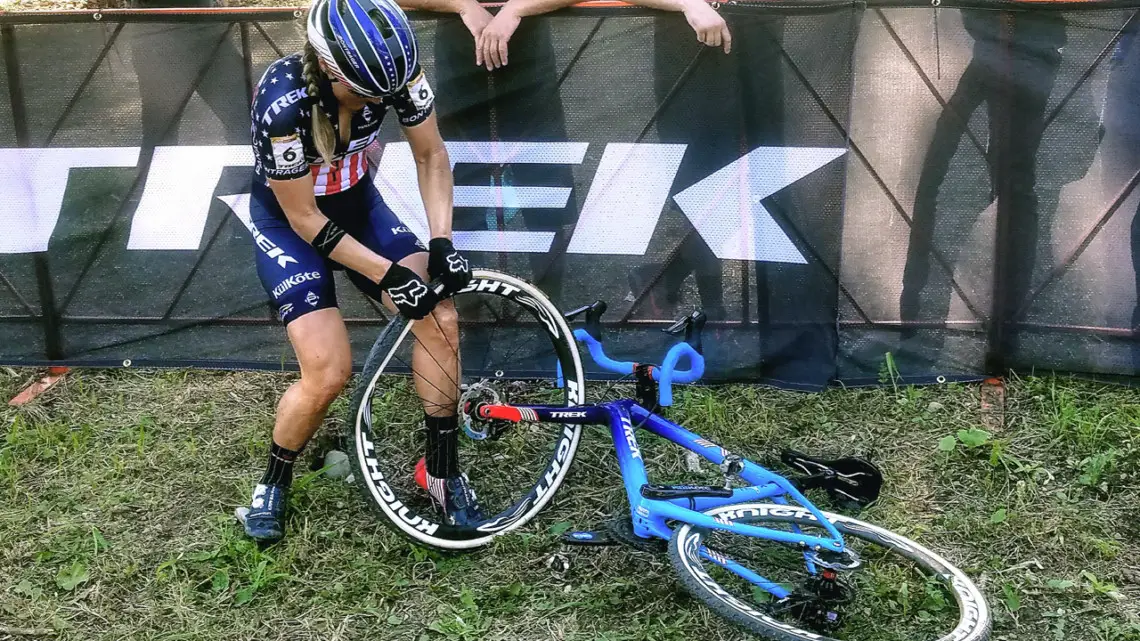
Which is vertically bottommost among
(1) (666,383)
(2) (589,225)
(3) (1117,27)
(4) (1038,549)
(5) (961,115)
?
(4) (1038,549)

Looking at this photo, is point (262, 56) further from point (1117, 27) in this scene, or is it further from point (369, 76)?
point (1117, 27)

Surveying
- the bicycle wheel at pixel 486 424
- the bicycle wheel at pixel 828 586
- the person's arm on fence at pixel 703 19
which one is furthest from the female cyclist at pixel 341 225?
the person's arm on fence at pixel 703 19

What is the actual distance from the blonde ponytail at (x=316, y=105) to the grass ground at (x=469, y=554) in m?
1.60

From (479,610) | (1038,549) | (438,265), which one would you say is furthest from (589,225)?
(1038,549)

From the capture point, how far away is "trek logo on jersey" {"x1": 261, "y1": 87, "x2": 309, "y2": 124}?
3686 millimetres

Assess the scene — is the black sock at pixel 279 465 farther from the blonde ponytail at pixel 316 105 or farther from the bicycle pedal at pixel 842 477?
the bicycle pedal at pixel 842 477

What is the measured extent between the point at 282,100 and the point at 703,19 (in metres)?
2.06

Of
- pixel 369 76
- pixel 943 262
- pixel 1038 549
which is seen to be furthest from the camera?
pixel 943 262

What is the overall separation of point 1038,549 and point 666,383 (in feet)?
5.64

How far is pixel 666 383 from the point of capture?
3.83 metres

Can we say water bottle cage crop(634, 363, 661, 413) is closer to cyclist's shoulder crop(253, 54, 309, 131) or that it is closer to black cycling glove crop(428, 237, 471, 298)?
black cycling glove crop(428, 237, 471, 298)

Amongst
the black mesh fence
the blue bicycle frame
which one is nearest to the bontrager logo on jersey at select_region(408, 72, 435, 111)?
the black mesh fence

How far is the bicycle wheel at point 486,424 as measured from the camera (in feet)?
13.1

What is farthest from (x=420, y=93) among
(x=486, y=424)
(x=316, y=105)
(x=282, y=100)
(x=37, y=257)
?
(x=37, y=257)
